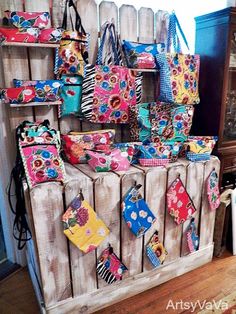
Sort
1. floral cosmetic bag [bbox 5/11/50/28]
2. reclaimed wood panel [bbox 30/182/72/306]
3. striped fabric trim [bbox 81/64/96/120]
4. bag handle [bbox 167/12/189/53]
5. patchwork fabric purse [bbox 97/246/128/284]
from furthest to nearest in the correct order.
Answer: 1. bag handle [bbox 167/12/189/53]
2. striped fabric trim [bbox 81/64/96/120]
3. patchwork fabric purse [bbox 97/246/128/284]
4. floral cosmetic bag [bbox 5/11/50/28]
5. reclaimed wood panel [bbox 30/182/72/306]

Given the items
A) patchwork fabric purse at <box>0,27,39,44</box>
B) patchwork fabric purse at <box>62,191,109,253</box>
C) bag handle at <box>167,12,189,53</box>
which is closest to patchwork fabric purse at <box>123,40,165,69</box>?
bag handle at <box>167,12,189,53</box>

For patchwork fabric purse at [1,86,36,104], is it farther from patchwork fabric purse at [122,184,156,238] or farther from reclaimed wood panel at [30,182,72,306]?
patchwork fabric purse at [122,184,156,238]

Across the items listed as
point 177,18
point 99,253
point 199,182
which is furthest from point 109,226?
point 177,18

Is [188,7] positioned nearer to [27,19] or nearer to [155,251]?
[27,19]

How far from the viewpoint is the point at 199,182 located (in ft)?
5.56

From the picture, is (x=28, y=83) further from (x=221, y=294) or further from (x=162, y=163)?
(x=221, y=294)

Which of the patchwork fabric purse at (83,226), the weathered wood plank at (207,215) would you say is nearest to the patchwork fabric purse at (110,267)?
the patchwork fabric purse at (83,226)

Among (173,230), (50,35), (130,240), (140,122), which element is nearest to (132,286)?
(130,240)

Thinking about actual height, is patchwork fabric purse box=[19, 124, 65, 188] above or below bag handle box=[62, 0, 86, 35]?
below

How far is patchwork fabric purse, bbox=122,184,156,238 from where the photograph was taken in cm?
143

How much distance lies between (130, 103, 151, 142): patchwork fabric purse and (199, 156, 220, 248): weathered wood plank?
0.44 metres

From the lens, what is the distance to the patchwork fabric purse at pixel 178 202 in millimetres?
1566

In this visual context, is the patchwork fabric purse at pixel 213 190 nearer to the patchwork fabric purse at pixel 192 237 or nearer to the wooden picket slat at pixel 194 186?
the wooden picket slat at pixel 194 186

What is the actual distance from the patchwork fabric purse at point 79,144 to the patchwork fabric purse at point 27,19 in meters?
0.60
